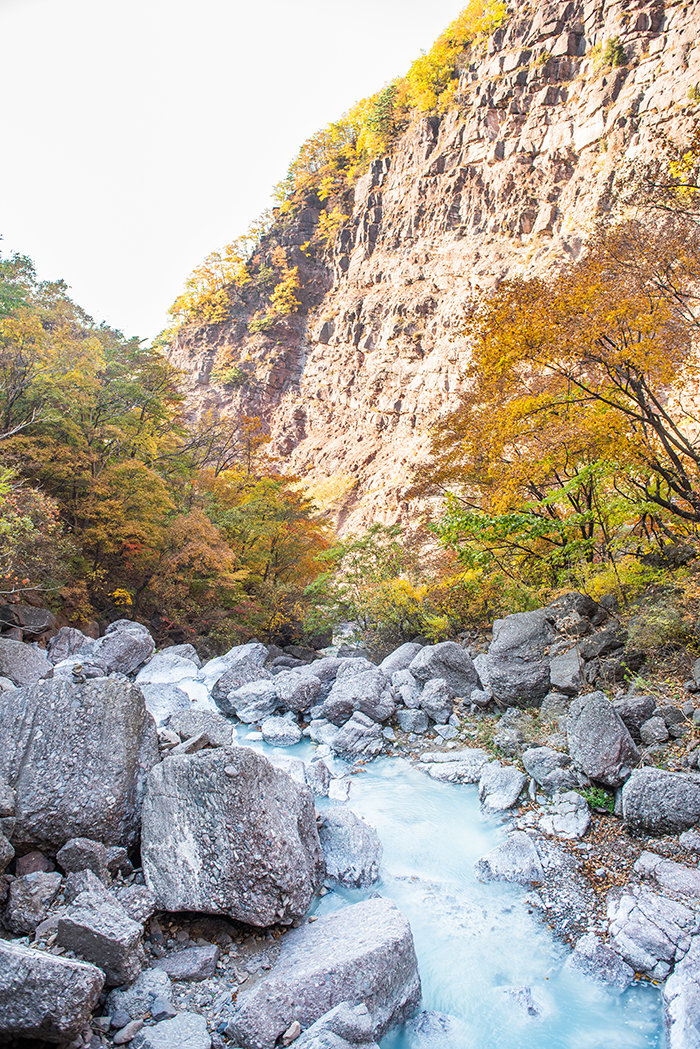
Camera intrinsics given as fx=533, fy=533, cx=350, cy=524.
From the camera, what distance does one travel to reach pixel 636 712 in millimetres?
6988

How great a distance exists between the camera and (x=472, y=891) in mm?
5906

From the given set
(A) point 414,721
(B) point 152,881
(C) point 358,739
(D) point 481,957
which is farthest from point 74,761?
(A) point 414,721

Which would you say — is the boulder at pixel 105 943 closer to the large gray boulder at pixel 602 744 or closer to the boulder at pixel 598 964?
the boulder at pixel 598 964

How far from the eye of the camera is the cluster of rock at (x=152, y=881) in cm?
365

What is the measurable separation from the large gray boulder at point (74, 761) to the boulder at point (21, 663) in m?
6.57

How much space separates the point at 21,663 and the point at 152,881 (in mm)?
8582

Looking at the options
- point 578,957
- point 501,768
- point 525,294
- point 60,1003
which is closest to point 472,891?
point 578,957

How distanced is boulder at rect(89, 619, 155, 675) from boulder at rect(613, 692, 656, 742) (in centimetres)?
1168

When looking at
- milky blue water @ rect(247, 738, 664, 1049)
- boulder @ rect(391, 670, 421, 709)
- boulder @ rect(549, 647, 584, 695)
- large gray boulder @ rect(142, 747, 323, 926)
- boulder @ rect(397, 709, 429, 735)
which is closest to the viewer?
milky blue water @ rect(247, 738, 664, 1049)

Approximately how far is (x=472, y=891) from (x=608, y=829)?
172 cm

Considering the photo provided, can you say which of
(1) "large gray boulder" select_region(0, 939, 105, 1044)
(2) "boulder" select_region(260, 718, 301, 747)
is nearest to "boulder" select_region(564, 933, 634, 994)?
(1) "large gray boulder" select_region(0, 939, 105, 1044)

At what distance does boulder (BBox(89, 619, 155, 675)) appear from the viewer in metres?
13.9

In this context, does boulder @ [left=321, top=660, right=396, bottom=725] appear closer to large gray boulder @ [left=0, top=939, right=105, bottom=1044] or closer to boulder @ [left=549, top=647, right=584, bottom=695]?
boulder @ [left=549, top=647, right=584, bottom=695]

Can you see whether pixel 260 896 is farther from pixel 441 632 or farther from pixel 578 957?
pixel 441 632
